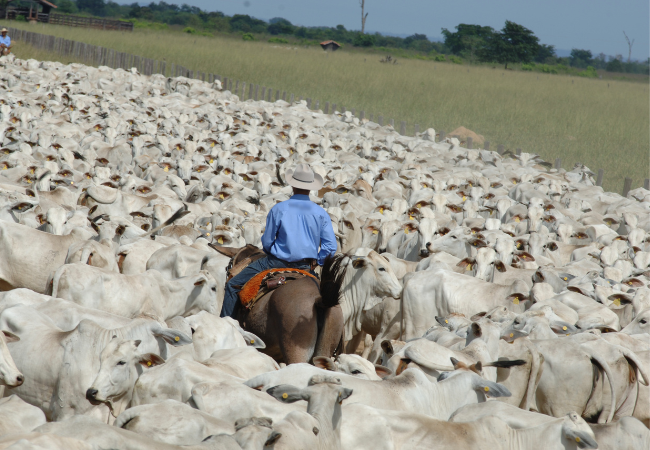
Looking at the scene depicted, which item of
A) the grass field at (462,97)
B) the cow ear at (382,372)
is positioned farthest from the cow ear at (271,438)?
the grass field at (462,97)

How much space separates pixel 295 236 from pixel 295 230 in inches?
2.2

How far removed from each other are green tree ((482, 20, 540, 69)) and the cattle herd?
A: 151 ft

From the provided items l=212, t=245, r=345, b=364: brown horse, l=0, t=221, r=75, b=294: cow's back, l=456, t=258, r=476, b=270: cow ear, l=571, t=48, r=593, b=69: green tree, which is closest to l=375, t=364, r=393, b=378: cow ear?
l=212, t=245, r=345, b=364: brown horse

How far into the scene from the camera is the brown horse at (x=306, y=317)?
595 cm

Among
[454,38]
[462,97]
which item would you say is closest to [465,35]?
[454,38]

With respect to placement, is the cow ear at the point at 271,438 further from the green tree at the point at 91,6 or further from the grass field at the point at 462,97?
the green tree at the point at 91,6

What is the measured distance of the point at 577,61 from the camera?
11019cm

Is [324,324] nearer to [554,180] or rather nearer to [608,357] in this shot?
[608,357]

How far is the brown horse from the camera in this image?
595cm

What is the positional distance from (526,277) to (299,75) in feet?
88.0

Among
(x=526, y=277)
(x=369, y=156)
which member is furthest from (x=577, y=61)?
(x=526, y=277)

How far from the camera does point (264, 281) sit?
6.27 metres

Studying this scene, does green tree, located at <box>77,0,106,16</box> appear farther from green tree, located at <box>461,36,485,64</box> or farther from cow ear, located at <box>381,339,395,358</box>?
cow ear, located at <box>381,339,395,358</box>

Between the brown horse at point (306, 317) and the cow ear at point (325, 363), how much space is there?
88 centimetres
